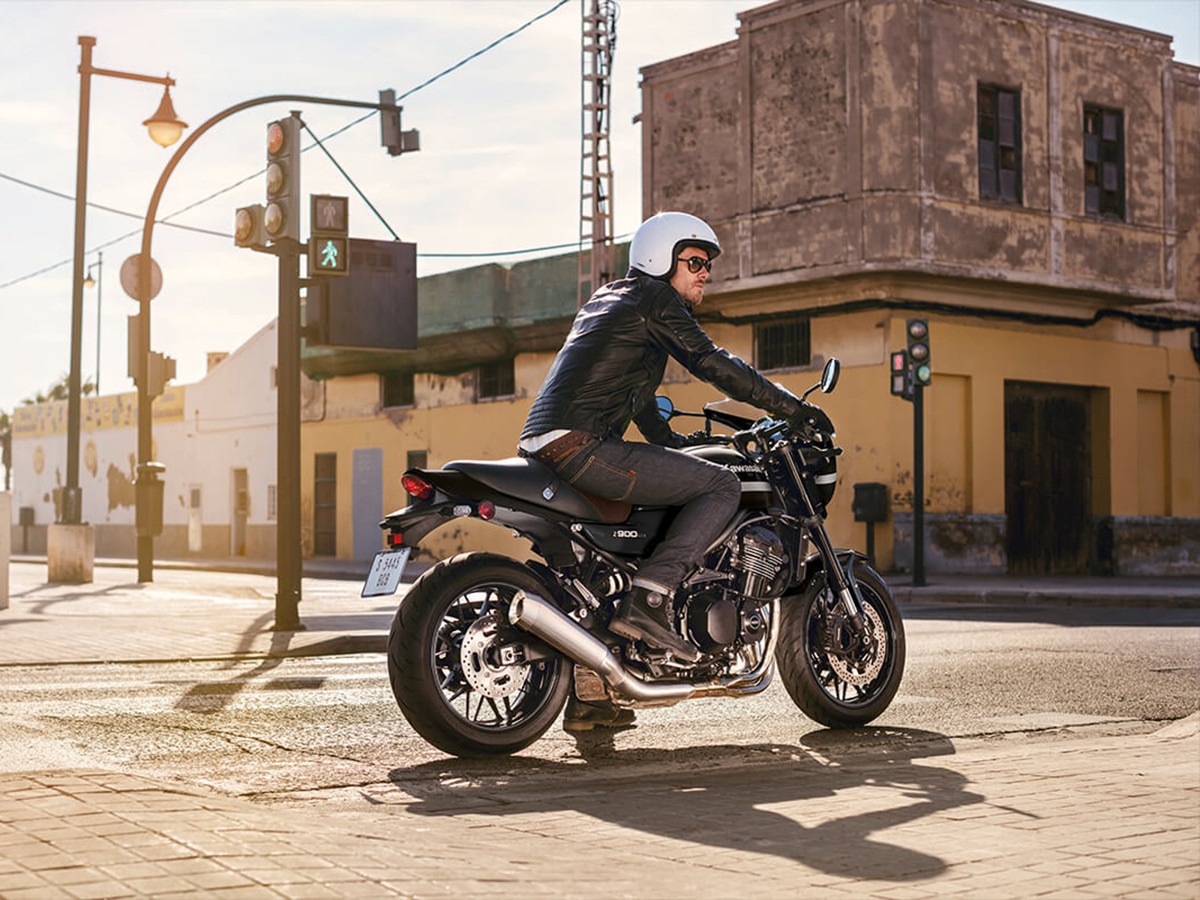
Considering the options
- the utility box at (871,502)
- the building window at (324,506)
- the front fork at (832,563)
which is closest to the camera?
the front fork at (832,563)

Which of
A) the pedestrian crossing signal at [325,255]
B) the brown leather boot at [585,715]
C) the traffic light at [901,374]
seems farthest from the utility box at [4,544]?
the traffic light at [901,374]

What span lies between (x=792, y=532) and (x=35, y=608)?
32.4ft

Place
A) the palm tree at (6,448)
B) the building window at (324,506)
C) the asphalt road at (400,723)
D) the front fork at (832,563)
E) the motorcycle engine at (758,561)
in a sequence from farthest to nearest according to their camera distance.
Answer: the palm tree at (6,448), the building window at (324,506), the front fork at (832,563), the motorcycle engine at (758,561), the asphalt road at (400,723)

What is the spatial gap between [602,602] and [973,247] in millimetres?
19124

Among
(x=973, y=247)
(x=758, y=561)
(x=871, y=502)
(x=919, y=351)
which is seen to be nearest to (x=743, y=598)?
(x=758, y=561)

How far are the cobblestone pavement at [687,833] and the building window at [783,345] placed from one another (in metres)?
19.2

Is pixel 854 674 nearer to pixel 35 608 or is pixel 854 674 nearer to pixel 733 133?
pixel 35 608

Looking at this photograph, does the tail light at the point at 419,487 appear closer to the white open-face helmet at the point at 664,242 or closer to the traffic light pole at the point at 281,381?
the white open-face helmet at the point at 664,242

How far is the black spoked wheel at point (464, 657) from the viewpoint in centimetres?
580

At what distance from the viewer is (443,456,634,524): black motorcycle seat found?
5.98 metres

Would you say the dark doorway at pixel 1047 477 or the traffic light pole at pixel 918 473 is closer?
the traffic light pole at pixel 918 473

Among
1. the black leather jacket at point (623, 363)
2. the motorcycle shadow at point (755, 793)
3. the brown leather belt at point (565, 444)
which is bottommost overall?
the motorcycle shadow at point (755, 793)

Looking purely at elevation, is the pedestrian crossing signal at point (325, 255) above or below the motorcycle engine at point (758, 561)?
above

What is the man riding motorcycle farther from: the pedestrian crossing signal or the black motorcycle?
the pedestrian crossing signal
